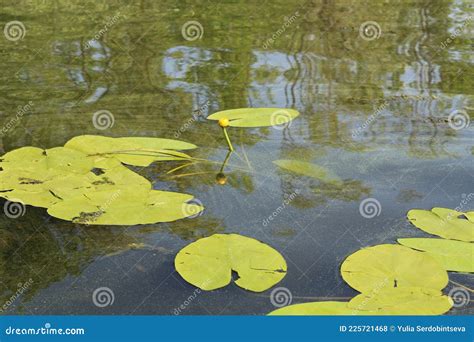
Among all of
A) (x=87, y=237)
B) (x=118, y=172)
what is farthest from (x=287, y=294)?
(x=118, y=172)

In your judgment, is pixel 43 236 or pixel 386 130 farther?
pixel 386 130

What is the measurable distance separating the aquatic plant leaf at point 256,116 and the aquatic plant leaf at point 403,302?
97 cm

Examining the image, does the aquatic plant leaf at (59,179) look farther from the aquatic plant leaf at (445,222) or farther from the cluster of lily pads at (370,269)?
the aquatic plant leaf at (445,222)

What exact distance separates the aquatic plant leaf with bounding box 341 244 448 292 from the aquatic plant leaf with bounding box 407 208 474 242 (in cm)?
14

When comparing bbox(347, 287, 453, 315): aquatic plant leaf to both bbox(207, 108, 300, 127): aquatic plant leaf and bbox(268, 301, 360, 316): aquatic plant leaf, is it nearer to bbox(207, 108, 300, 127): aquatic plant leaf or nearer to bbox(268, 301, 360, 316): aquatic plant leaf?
bbox(268, 301, 360, 316): aquatic plant leaf

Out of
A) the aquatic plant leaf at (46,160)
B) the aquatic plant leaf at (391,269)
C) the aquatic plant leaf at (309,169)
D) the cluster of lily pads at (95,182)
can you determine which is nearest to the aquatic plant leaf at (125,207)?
the cluster of lily pads at (95,182)

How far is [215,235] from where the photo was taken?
164 cm

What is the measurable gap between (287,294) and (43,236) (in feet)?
2.00

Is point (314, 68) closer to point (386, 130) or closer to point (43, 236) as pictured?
point (386, 130)

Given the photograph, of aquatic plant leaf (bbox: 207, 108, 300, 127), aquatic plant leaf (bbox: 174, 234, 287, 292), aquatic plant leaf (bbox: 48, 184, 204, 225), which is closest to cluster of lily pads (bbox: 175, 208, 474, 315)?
aquatic plant leaf (bbox: 174, 234, 287, 292)

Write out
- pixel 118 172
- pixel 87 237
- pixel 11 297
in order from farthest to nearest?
pixel 118 172 → pixel 87 237 → pixel 11 297

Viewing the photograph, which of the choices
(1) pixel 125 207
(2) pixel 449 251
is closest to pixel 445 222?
(2) pixel 449 251

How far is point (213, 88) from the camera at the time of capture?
269cm

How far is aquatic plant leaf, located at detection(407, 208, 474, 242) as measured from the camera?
1.67 m
